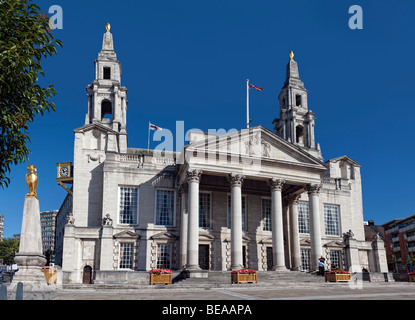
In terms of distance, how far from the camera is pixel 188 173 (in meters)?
32.6

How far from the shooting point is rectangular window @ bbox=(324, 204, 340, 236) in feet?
139

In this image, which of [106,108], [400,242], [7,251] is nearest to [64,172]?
[106,108]

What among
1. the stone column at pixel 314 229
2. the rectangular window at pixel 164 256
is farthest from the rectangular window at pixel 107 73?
the stone column at pixel 314 229

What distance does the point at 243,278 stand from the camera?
28.2m

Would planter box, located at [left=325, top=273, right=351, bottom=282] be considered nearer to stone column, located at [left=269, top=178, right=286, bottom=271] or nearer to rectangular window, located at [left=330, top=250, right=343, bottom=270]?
stone column, located at [left=269, top=178, right=286, bottom=271]

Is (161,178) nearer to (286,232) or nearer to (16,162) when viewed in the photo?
(286,232)

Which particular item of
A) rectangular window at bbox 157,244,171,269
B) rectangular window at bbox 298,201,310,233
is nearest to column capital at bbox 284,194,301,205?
rectangular window at bbox 298,201,310,233

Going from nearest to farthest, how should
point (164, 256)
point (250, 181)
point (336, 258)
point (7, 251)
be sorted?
point (164, 256), point (250, 181), point (336, 258), point (7, 251)

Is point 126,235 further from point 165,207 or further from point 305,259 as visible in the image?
point 305,259

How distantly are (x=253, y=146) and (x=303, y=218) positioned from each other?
35.8 ft

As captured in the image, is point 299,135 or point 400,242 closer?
point 299,135
